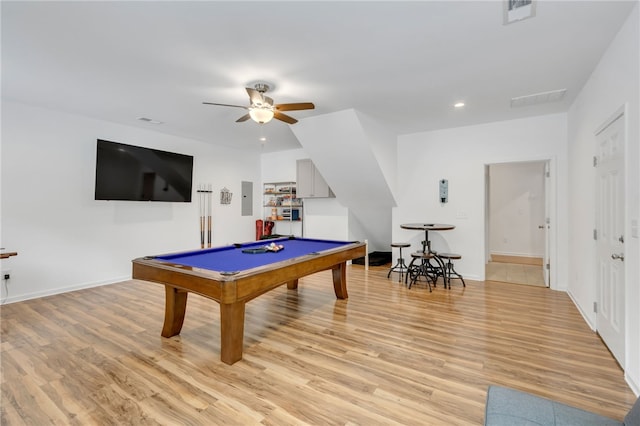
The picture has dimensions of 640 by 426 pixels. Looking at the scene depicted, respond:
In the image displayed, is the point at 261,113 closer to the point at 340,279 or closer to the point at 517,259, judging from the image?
the point at 340,279

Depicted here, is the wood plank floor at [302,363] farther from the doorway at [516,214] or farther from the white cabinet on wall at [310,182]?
the doorway at [516,214]

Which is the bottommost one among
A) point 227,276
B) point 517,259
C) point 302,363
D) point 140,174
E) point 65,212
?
point 302,363

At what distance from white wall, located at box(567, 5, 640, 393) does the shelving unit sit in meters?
5.04

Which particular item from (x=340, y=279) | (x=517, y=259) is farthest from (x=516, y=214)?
(x=340, y=279)

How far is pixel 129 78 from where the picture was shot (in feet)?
10.7

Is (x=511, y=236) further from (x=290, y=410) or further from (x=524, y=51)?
(x=290, y=410)

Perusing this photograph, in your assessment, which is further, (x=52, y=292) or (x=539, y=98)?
(x=52, y=292)

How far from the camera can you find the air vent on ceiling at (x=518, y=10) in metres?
2.09

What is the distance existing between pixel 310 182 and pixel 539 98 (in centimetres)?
418

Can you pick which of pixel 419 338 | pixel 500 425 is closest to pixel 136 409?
pixel 500 425

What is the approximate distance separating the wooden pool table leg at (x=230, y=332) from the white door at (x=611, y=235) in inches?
120

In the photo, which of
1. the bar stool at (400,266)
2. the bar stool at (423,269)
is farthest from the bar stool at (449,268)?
the bar stool at (400,266)

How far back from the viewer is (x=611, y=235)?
2594 millimetres

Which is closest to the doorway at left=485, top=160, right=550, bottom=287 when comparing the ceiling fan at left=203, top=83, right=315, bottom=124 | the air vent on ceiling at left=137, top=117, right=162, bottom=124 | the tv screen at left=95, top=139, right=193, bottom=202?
the ceiling fan at left=203, top=83, right=315, bottom=124
